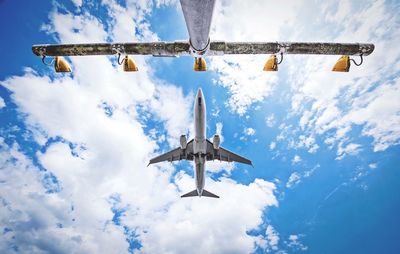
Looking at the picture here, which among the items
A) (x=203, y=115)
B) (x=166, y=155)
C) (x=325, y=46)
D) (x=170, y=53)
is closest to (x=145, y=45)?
(x=170, y=53)

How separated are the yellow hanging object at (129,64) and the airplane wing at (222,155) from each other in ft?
56.8

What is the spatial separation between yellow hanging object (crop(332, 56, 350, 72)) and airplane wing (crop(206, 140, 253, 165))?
57.6 ft

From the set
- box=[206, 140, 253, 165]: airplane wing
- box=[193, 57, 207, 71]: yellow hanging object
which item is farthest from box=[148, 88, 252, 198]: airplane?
box=[193, 57, 207, 71]: yellow hanging object

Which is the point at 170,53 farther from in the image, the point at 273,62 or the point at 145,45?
the point at 273,62

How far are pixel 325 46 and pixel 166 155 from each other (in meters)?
20.2

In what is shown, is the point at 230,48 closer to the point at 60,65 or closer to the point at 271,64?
the point at 271,64

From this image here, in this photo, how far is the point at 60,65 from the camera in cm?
718

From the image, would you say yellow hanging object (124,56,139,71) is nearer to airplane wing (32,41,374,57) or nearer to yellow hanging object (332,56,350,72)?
airplane wing (32,41,374,57)

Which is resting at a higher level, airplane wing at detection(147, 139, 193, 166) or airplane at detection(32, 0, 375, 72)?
airplane wing at detection(147, 139, 193, 166)

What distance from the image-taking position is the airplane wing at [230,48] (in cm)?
647

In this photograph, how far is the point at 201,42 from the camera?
3229 millimetres

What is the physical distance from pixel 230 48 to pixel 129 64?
3.26 metres

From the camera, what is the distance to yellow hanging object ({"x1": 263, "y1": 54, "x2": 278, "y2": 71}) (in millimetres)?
6882

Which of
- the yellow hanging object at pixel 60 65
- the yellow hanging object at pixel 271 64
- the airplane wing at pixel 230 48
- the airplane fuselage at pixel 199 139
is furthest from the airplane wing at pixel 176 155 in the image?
the airplane wing at pixel 230 48
